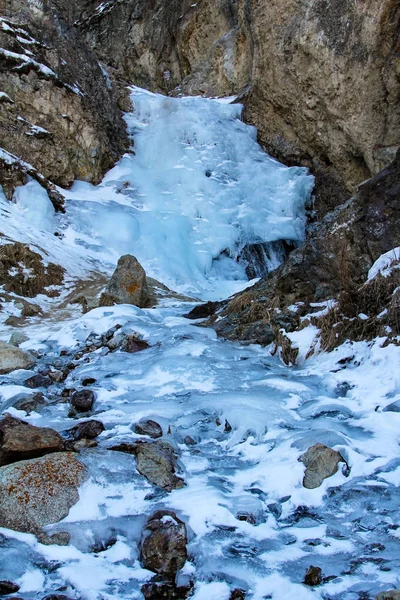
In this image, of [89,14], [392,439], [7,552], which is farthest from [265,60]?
[7,552]

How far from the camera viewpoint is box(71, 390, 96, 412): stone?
4387mm

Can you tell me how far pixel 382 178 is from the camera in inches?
266

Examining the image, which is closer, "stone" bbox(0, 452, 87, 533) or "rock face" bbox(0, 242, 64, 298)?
"stone" bbox(0, 452, 87, 533)

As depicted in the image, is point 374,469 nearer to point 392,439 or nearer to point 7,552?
point 392,439

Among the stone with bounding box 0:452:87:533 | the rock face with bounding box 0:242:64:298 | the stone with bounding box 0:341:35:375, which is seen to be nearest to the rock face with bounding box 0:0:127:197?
the rock face with bounding box 0:242:64:298

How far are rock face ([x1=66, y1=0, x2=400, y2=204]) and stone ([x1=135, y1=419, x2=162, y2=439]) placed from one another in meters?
13.2

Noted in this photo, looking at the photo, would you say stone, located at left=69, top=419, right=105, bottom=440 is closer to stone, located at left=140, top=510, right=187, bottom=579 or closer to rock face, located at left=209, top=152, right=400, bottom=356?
stone, located at left=140, top=510, right=187, bottom=579

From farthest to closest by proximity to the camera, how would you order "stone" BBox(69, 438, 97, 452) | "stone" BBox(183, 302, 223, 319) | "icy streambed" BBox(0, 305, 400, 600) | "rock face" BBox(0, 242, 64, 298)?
"rock face" BBox(0, 242, 64, 298) < "stone" BBox(183, 302, 223, 319) < "stone" BBox(69, 438, 97, 452) < "icy streambed" BBox(0, 305, 400, 600)

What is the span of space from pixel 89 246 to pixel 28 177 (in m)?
2.21

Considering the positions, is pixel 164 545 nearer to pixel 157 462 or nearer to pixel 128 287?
pixel 157 462

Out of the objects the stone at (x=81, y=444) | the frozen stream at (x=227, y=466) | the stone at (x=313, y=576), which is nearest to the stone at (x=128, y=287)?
the frozen stream at (x=227, y=466)

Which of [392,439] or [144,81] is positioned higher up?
[144,81]

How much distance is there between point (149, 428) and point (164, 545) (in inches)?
51.0

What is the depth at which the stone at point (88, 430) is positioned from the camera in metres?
3.73
